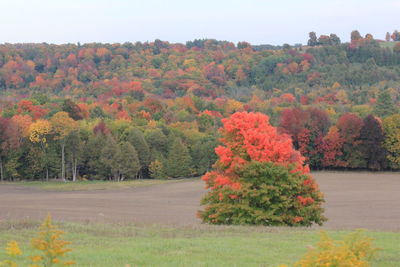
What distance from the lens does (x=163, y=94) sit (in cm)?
16738

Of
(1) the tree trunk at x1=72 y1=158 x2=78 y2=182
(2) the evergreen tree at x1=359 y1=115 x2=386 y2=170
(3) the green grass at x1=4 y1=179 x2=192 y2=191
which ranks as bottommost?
(3) the green grass at x1=4 y1=179 x2=192 y2=191

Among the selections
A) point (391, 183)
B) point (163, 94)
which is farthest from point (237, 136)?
point (163, 94)

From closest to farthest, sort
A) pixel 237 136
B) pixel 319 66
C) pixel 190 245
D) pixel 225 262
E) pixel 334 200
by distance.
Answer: pixel 225 262 < pixel 190 245 < pixel 237 136 < pixel 334 200 < pixel 319 66

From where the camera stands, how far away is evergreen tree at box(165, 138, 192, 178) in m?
82.6

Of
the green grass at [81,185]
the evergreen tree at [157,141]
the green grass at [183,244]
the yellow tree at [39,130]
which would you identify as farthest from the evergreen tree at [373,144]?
the green grass at [183,244]

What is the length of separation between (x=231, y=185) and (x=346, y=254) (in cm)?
2431

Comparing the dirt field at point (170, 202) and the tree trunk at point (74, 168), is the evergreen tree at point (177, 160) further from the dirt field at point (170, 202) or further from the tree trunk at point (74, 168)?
the tree trunk at point (74, 168)

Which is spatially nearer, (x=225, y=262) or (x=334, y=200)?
(x=225, y=262)

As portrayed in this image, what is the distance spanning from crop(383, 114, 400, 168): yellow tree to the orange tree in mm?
50367

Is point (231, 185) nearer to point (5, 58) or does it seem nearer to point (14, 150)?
point (14, 150)

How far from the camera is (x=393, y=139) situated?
8044cm

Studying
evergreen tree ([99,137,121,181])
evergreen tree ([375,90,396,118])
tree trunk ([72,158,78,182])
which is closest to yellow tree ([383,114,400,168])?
evergreen tree ([375,90,396,118])

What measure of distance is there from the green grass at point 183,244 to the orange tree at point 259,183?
625 centimetres

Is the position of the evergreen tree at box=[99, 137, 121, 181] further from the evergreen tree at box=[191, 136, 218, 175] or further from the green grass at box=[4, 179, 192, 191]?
the evergreen tree at box=[191, 136, 218, 175]
